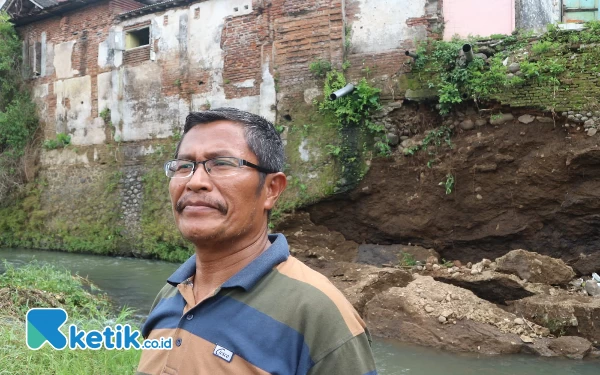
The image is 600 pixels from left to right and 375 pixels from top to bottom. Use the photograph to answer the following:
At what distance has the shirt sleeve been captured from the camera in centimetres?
128

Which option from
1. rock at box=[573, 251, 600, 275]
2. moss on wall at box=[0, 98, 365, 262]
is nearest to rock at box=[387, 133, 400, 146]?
moss on wall at box=[0, 98, 365, 262]

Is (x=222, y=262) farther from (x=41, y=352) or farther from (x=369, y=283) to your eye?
(x=369, y=283)

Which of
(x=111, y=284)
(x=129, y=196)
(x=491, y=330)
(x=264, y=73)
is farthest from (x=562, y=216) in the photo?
(x=129, y=196)

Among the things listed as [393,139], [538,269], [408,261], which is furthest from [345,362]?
[393,139]

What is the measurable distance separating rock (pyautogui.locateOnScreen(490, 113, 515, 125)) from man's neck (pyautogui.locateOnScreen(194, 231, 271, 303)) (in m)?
8.07

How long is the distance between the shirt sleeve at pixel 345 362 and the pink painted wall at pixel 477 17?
946 cm

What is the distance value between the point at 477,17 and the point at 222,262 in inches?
381

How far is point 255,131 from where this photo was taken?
165 centimetres

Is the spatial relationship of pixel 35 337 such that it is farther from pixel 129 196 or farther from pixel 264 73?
pixel 129 196

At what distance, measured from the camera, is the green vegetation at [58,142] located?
49.1ft

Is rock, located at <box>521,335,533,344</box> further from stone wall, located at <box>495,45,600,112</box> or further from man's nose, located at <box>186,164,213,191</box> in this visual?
man's nose, located at <box>186,164,213,191</box>

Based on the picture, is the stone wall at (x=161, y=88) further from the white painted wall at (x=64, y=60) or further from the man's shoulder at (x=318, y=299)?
the man's shoulder at (x=318, y=299)

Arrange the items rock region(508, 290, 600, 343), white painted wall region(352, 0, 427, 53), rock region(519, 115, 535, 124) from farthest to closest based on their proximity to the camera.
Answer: white painted wall region(352, 0, 427, 53) < rock region(519, 115, 535, 124) < rock region(508, 290, 600, 343)

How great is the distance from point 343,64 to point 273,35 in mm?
1975
